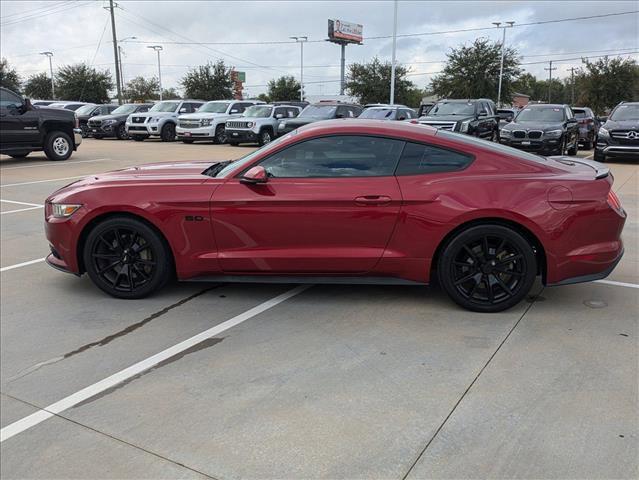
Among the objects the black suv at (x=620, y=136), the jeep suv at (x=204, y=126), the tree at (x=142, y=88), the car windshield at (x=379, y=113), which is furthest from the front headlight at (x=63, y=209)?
the tree at (x=142, y=88)

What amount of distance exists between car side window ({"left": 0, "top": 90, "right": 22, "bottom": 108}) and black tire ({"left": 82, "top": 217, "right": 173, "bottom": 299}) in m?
11.6

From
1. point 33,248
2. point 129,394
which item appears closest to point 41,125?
point 33,248

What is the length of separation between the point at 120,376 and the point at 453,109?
1721cm

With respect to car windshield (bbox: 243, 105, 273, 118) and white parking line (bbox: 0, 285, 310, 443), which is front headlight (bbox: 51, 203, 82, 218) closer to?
white parking line (bbox: 0, 285, 310, 443)

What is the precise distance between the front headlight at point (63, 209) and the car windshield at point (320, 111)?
16292 millimetres

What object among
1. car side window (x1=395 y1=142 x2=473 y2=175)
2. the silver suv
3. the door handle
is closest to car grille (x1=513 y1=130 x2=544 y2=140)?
the silver suv

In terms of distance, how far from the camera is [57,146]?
15883 millimetres

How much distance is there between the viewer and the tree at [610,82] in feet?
138

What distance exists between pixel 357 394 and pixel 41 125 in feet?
47.9

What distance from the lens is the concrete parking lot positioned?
8.58 feet

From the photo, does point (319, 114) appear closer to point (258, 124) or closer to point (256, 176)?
point (258, 124)

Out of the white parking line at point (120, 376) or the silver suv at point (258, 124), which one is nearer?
the white parking line at point (120, 376)

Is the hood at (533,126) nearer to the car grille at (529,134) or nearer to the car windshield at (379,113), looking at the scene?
the car grille at (529,134)

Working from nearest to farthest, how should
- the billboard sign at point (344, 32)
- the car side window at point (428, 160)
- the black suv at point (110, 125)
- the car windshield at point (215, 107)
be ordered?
the car side window at point (428, 160), the car windshield at point (215, 107), the black suv at point (110, 125), the billboard sign at point (344, 32)
